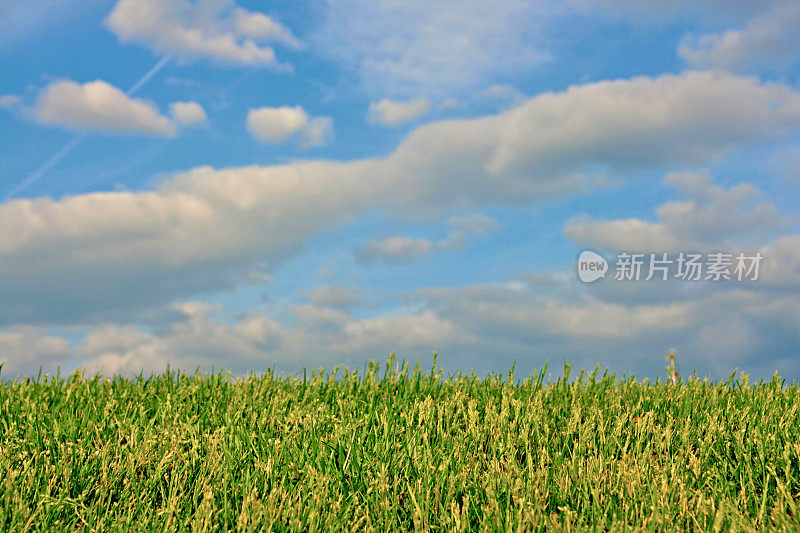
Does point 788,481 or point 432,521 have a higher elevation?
point 788,481

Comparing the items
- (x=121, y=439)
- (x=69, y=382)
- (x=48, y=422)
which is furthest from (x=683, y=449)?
(x=69, y=382)

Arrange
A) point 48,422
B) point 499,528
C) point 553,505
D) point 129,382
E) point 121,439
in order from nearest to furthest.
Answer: point 499,528
point 553,505
point 121,439
point 48,422
point 129,382

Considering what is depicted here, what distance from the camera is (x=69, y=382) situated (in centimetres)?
750

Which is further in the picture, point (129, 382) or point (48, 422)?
point (129, 382)

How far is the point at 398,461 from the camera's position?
4.84 meters

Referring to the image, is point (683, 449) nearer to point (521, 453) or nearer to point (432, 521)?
point (521, 453)

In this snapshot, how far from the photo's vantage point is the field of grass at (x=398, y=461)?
167 inches

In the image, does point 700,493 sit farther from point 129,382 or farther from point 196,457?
point 129,382

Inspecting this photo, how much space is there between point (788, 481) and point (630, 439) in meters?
1.10

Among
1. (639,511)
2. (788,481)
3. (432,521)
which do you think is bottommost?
(432,521)

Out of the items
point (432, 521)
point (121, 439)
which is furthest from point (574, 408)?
point (121, 439)

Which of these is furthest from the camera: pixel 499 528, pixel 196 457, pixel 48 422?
pixel 48 422

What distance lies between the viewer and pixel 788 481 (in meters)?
4.66

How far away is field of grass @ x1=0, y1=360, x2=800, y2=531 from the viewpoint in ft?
13.9
